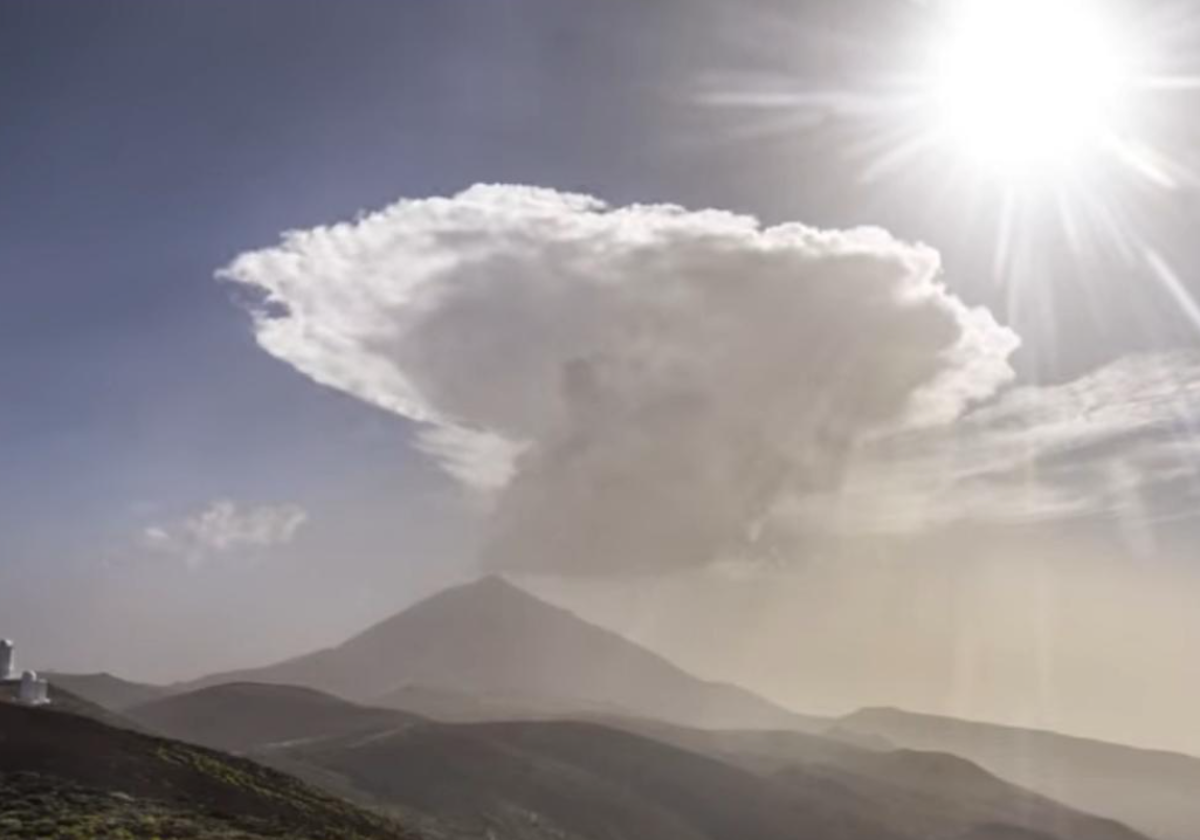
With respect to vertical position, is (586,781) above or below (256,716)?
below

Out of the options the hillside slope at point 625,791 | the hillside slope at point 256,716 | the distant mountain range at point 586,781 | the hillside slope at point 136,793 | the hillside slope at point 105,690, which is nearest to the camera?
the hillside slope at point 136,793

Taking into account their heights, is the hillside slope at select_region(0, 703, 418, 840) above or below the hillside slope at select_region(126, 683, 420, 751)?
below

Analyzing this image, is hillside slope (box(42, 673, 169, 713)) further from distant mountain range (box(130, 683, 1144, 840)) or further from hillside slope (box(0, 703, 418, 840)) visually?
hillside slope (box(0, 703, 418, 840))

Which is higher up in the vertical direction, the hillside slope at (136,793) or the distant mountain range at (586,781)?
the distant mountain range at (586,781)

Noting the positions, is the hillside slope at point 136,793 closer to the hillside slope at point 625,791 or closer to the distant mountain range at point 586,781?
the distant mountain range at point 586,781

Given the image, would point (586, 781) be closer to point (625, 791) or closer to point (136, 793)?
point (625, 791)

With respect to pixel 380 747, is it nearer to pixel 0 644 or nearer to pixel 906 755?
pixel 0 644

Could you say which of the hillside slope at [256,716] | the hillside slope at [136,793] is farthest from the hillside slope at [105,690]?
the hillside slope at [136,793]

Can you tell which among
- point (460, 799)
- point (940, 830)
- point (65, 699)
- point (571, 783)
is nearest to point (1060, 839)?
point (940, 830)

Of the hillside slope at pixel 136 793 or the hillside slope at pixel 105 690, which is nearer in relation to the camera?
the hillside slope at pixel 136 793

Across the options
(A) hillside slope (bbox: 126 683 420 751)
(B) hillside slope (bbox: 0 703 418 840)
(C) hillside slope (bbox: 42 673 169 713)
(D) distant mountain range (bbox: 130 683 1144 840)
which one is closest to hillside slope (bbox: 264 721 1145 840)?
(D) distant mountain range (bbox: 130 683 1144 840)

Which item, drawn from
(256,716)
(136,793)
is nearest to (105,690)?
(256,716)

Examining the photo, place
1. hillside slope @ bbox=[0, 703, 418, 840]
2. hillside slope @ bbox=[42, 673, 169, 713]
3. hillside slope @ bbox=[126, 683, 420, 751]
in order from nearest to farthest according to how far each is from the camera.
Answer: hillside slope @ bbox=[0, 703, 418, 840] < hillside slope @ bbox=[126, 683, 420, 751] < hillside slope @ bbox=[42, 673, 169, 713]

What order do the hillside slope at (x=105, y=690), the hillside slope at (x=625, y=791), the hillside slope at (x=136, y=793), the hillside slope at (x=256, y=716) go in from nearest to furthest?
the hillside slope at (x=136, y=793) < the hillside slope at (x=625, y=791) < the hillside slope at (x=256, y=716) < the hillside slope at (x=105, y=690)
